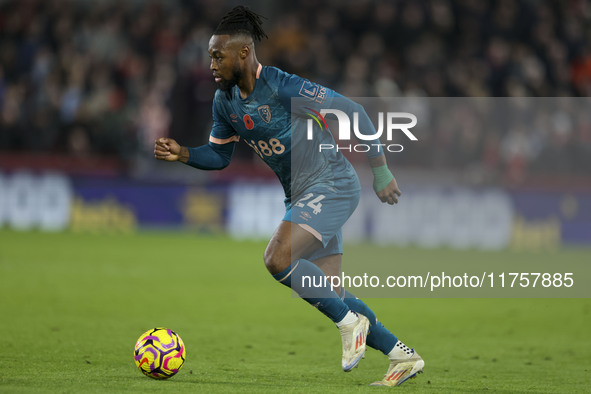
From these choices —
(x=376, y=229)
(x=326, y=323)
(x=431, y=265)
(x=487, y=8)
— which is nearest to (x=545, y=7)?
(x=487, y=8)

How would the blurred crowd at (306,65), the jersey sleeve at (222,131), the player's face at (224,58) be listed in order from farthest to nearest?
the blurred crowd at (306,65) < the jersey sleeve at (222,131) < the player's face at (224,58)

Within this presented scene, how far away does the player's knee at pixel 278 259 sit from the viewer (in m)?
5.59

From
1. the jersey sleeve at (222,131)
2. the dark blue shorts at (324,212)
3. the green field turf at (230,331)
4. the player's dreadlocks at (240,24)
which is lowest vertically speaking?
the green field turf at (230,331)

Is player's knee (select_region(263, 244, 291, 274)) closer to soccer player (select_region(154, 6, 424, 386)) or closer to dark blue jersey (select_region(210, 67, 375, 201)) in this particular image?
soccer player (select_region(154, 6, 424, 386))

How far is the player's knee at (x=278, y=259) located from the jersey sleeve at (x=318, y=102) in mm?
861

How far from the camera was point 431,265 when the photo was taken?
41.4 feet

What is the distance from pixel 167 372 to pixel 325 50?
501 inches

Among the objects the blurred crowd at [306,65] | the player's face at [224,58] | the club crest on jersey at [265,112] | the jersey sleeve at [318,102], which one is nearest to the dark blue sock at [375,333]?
the jersey sleeve at [318,102]

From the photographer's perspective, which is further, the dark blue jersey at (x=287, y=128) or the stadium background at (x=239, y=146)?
the stadium background at (x=239, y=146)

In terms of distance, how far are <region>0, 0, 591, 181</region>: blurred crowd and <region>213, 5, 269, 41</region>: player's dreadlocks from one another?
949 centimetres

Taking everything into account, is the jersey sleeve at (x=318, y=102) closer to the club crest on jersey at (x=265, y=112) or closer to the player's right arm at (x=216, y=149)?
the club crest on jersey at (x=265, y=112)

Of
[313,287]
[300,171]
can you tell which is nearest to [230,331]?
[300,171]

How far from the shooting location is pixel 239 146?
1658cm

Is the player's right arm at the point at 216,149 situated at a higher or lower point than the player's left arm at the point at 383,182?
higher
